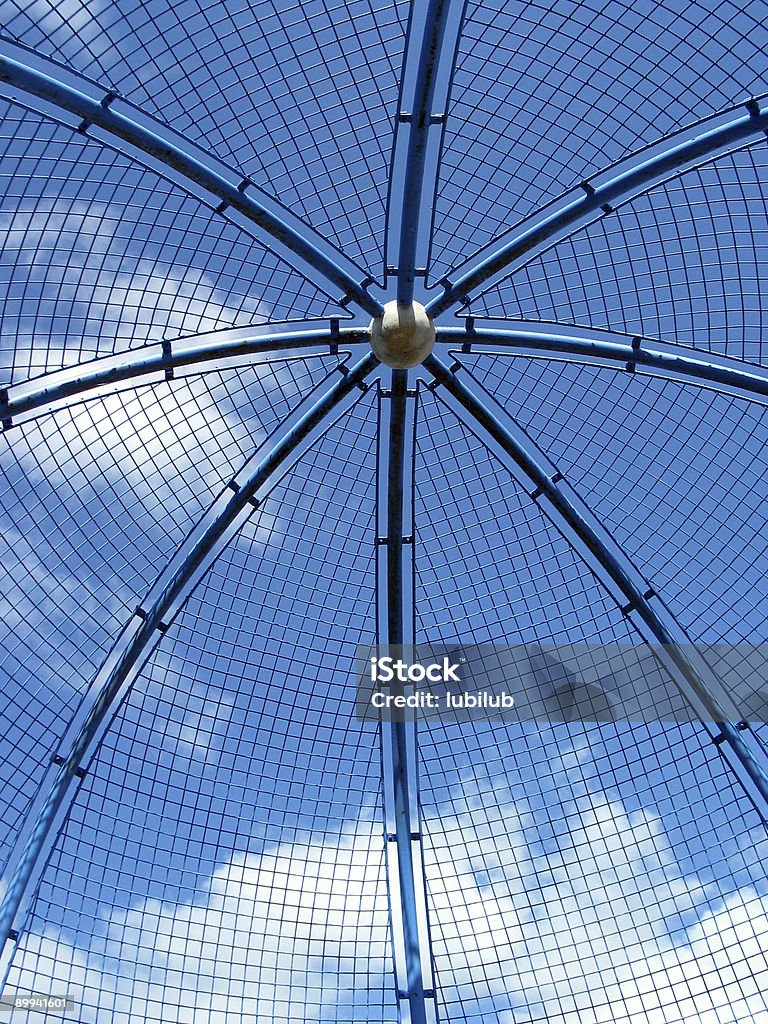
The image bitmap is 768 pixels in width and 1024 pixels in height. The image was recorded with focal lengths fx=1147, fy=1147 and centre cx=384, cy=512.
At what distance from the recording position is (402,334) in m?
19.4

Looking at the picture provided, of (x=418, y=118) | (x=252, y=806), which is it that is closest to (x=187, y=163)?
(x=418, y=118)

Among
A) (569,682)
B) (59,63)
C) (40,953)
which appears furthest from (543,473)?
(40,953)

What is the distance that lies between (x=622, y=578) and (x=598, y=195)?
754 centimetres

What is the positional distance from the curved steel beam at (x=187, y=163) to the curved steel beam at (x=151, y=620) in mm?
1996

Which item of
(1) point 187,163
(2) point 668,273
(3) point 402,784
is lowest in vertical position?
(3) point 402,784

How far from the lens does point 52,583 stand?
72.0ft

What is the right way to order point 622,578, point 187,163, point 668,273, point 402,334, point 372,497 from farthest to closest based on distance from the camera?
point 372,497, point 622,578, point 668,273, point 402,334, point 187,163

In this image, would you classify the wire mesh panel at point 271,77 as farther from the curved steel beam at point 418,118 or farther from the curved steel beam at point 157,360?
the curved steel beam at point 157,360

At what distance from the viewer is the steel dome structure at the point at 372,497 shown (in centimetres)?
1831

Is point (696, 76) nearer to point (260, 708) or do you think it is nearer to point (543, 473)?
point (543, 473)

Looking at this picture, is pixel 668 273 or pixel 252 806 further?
pixel 252 806

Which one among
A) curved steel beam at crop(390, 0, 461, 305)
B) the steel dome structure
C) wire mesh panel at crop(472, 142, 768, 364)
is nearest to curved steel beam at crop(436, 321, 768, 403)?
the steel dome structure

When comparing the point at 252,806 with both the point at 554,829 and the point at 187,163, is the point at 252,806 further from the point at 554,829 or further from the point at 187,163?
the point at 187,163

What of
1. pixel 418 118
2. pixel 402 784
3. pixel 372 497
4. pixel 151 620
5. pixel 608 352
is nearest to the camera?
pixel 418 118
